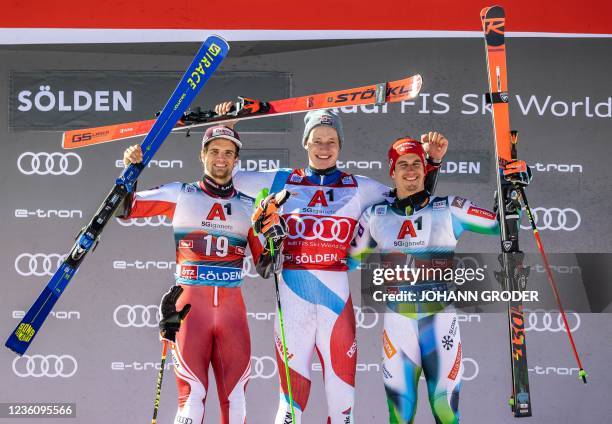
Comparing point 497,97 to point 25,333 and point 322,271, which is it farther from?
point 25,333

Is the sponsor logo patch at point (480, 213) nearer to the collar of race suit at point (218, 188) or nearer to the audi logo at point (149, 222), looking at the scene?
the collar of race suit at point (218, 188)

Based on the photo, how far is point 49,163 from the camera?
211 inches

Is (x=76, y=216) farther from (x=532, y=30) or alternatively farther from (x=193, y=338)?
(x=532, y=30)

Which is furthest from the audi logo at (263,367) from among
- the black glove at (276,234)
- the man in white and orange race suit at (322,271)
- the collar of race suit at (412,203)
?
the collar of race suit at (412,203)

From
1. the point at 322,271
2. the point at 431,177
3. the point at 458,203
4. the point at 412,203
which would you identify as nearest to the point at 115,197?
the point at 322,271

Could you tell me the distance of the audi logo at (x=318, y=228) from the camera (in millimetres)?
4273

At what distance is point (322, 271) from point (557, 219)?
6.31ft

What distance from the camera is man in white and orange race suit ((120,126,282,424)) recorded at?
4145mm

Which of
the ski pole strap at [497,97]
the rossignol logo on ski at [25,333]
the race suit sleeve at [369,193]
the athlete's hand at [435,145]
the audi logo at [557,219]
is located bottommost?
the rossignol logo on ski at [25,333]

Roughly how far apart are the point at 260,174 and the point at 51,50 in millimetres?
1743

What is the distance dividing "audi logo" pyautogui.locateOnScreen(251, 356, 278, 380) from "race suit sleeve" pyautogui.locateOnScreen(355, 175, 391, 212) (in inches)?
58.3

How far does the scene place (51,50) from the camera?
210 inches

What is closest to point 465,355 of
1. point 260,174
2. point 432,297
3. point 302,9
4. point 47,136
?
point 432,297

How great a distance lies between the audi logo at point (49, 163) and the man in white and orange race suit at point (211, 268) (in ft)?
3.92
